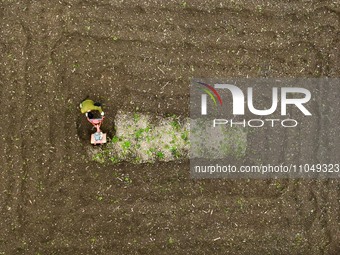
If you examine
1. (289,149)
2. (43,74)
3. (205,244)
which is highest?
(43,74)

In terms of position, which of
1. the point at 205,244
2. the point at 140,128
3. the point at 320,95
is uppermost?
the point at 320,95

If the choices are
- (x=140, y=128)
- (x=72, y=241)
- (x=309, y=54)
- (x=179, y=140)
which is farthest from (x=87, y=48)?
(x=309, y=54)

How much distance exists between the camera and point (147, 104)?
11.4 feet

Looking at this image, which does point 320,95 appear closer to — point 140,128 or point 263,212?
point 263,212

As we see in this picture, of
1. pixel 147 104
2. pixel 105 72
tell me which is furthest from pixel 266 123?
pixel 105 72

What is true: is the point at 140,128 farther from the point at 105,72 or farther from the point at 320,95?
the point at 320,95

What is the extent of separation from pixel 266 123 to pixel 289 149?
0.98 feet

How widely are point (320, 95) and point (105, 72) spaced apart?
1847 mm

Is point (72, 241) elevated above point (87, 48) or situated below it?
below

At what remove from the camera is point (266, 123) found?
11.5ft

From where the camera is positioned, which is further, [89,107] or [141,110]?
[141,110]

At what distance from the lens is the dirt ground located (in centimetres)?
342

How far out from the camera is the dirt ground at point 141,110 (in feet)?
11.2

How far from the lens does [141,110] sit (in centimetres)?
347
